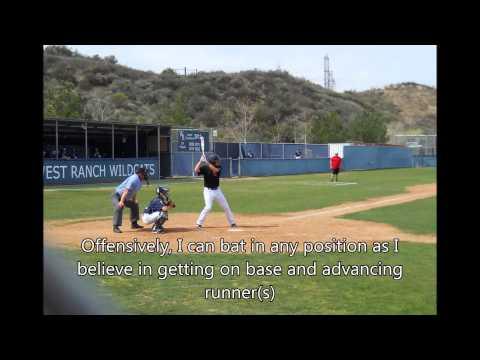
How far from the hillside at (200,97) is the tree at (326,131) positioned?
238 centimetres

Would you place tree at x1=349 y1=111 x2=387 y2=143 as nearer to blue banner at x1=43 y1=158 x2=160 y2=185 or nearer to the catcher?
blue banner at x1=43 y1=158 x2=160 y2=185

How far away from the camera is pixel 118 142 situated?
4041 cm

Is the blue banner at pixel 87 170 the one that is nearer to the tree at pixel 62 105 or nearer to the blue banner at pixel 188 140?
the blue banner at pixel 188 140

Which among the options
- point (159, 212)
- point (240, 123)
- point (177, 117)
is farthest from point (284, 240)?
point (240, 123)

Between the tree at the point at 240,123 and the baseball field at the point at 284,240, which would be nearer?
the baseball field at the point at 284,240

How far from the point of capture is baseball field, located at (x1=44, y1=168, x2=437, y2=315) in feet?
22.6

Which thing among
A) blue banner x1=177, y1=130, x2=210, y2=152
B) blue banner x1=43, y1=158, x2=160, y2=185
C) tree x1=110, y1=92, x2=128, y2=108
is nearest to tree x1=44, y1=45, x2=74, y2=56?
tree x1=110, y1=92, x2=128, y2=108

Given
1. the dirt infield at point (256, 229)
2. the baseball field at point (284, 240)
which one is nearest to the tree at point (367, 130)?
the baseball field at point (284, 240)

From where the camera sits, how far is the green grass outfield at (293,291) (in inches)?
265

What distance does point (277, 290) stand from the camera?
7.75 meters

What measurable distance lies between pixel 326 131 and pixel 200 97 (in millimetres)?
17279

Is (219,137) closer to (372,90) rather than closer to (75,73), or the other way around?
(75,73)

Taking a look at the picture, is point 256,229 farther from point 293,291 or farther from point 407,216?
point 293,291

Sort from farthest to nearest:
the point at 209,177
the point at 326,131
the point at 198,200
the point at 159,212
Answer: the point at 326,131 → the point at 198,200 → the point at 209,177 → the point at 159,212
